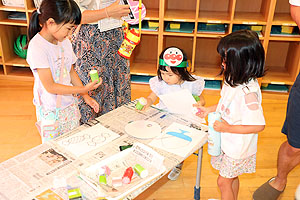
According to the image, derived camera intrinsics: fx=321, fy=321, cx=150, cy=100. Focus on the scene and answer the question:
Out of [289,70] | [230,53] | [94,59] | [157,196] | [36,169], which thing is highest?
[230,53]

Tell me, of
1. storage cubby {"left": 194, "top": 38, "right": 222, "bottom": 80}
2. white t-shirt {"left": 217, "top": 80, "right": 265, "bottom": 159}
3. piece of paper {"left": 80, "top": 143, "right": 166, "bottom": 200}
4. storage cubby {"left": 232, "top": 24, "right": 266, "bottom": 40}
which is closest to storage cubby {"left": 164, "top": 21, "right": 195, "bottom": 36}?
storage cubby {"left": 194, "top": 38, "right": 222, "bottom": 80}

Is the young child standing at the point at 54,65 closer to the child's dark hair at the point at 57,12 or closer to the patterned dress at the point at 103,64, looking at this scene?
the child's dark hair at the point at 57,12

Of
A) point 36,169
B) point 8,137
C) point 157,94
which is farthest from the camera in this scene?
point 8,137

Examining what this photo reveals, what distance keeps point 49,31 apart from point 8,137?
148 centimetres

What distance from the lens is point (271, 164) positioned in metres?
2.46

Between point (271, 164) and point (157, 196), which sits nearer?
point (157, 196)

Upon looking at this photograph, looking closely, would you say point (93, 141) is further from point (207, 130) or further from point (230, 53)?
point (230, 53)

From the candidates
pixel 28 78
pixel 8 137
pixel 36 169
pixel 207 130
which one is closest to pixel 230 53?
pixel 207 130

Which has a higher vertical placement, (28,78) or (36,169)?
(36,169)

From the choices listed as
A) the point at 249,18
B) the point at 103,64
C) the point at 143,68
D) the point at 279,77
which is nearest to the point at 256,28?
the point at 249,18

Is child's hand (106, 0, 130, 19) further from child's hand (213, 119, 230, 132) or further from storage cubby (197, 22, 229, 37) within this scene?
storage cubby (197, 22, 229, 37)

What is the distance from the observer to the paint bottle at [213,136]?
1551 mm

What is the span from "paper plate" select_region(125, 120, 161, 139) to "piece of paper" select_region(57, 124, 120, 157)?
84 millimetres

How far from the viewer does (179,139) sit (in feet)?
5.19
